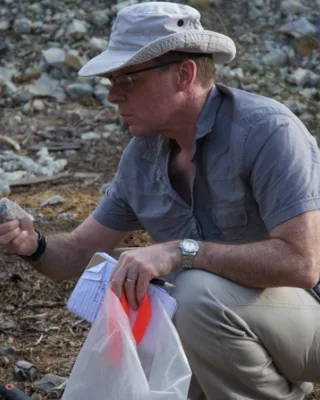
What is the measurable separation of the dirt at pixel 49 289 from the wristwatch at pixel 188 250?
1044 mm

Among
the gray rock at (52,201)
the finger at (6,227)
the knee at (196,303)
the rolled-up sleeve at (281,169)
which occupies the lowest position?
the gray rock at (52,201)

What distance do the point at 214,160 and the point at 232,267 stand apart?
408 mm

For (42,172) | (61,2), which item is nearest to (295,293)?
(42,172)

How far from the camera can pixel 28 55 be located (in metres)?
8.46

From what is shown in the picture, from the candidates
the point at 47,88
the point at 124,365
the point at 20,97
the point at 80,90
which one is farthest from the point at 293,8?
the point at 124,365

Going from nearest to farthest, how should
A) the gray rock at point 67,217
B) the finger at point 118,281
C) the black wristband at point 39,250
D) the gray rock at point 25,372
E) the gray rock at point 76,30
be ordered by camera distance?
the finger at point 118,281, the black wristband at point 39,250, the gray rock at point 25,372, the gray rock at point 67,217, the gray rock at point 76,30

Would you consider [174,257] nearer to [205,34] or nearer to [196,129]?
[196,129]

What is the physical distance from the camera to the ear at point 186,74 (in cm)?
330

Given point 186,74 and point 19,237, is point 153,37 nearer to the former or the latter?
point 186,74

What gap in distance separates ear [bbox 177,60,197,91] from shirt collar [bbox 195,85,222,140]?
0.32 ft

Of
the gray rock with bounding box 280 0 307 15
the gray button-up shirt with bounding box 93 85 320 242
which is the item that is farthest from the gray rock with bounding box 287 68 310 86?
the gray button-up shirt with bounding box 93 85 320 242

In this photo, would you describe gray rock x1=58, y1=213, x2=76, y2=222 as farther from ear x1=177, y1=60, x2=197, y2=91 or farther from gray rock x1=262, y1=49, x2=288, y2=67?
gray rock x1=262, y1=49, x2=288, y2=67

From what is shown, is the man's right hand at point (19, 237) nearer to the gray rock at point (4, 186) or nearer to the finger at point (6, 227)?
the finger at point (6, 227)

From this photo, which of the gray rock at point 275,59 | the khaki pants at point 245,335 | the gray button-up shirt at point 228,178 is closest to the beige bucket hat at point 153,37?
the gray button-up shirt at point 228,178
